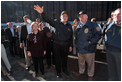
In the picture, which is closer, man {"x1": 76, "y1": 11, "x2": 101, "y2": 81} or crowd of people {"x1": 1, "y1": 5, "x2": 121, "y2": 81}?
crowd of people {"x1": 1, "y1": 5, "x2": 121, "y2": 81}

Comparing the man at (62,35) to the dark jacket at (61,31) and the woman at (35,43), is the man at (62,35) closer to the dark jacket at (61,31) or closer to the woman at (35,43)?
the dark jacket at (61,31)

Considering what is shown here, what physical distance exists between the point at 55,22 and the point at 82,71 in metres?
1.85

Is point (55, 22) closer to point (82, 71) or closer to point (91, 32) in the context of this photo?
point (91, 32)

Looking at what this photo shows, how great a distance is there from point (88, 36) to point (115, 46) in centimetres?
68

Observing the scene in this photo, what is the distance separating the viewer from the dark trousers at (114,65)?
1.80m

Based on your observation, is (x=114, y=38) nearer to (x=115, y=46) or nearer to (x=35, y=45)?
(x=115, y=46)

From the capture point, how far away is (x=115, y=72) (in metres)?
2.00

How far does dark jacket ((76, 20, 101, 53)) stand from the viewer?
2.15 meters

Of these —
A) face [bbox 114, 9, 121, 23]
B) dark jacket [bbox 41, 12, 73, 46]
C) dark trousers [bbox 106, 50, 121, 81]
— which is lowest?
dark trousers [bbox 106, 50, 121, 81]

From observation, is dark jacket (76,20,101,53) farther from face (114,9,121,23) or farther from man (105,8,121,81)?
face (114,9,121,23)

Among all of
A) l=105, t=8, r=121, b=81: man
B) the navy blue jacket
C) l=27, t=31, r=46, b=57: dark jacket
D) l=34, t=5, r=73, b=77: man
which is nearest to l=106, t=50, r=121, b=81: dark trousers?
l=105, t=8, r=121, b=81: man

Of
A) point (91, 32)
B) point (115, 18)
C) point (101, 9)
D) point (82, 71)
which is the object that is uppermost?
point (101, 9)

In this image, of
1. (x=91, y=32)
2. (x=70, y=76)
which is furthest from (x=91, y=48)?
(x=70, y=76)

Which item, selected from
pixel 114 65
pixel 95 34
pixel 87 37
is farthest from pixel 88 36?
pixel 114 65
